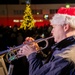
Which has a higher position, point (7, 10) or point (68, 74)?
point (68, 74)

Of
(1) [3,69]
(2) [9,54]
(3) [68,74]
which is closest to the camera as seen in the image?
(3) [68,74]

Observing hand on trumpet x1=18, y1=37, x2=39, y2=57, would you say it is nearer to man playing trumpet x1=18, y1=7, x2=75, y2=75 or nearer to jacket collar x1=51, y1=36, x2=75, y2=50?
man playing trumpet x1=18, y1=7, x2=75, y2=75

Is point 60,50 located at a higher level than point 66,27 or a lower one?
lower

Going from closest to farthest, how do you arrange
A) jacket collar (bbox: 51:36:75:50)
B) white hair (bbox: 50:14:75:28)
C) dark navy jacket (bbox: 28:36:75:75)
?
dark navy jacket (bbox: 28:36:75:75)
jacket collar (bbox: 51:36:75:50)
white hair (bbox: 50:14:75:28)

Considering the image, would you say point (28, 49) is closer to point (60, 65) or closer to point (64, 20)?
point (64, 20)

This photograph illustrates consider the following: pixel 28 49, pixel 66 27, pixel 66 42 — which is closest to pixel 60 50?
pixel 66 42

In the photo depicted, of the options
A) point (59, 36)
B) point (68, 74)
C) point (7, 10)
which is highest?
point (59, 36)

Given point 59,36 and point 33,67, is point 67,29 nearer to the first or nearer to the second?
point 59,36

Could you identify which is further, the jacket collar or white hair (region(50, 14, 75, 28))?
white hair (region(50, 14, 75, 28))

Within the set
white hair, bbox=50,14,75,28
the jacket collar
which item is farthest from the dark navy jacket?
white hair, bbox=50,14,75,28

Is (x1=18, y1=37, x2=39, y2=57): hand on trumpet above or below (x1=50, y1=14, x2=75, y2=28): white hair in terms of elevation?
below

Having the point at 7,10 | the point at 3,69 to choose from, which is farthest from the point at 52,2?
the point at 3,69

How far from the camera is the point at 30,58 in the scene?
93.6 inches

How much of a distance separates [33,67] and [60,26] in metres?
0.38
